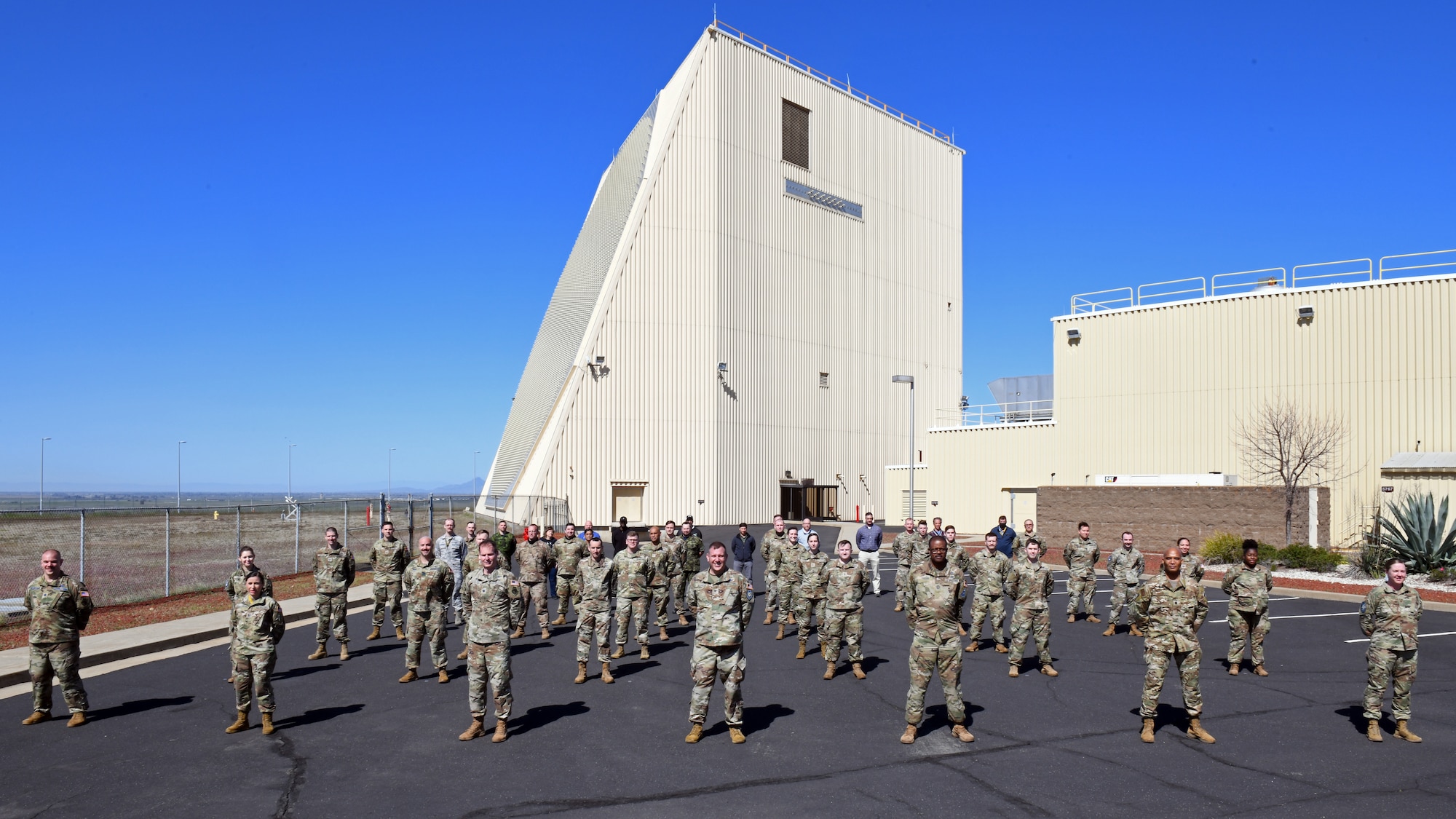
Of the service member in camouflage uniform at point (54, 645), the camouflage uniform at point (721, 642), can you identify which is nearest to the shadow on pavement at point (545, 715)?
the camouflage uniform at point (721, 642)

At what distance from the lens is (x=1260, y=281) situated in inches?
1404

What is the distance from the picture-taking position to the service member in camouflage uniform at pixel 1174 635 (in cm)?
986

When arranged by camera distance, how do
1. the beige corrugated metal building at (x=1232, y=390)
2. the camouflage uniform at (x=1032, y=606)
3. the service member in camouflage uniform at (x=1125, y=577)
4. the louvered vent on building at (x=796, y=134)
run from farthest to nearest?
1. the louvered vent on building at (x=796, y=134)
2. the beige corrugated metal building at (x=1232, y=390)
3. the service member in camouflage uniform at (x=1125, y=577)
4. the camouflage uniform at (x=1032, y=606)

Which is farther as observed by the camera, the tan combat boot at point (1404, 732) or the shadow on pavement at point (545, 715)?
the shadow on pavement at point (545, 715)

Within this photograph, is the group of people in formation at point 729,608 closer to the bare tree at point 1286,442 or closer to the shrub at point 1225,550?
the shrub at point 1225,550

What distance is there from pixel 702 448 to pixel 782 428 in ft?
15.9

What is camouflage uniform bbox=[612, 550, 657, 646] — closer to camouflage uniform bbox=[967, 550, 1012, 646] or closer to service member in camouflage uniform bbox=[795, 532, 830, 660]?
service member in camouflage uniform bbox=[795, 532, 830, 660]

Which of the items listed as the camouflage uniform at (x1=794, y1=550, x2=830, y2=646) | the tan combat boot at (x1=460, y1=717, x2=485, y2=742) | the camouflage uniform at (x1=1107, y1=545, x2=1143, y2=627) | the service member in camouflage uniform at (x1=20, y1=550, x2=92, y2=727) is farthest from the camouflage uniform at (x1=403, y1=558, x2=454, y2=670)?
the camouflage uniform at (x1=1107, y1=545, x2=1143, y2=627)

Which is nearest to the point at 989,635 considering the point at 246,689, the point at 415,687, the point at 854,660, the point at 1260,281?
the point at 854,660

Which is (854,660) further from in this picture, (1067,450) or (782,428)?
(782,428)

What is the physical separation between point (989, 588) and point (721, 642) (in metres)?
6.15

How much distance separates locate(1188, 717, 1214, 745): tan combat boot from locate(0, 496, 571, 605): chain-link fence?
47.6 ft

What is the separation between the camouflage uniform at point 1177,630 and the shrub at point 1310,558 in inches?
735

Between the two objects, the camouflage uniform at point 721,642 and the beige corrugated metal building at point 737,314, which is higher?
the beige corrugated metal building at point 737,314
